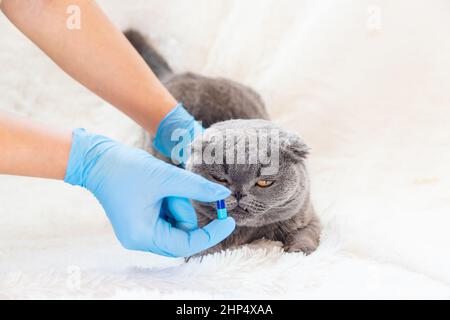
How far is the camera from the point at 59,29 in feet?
4.48

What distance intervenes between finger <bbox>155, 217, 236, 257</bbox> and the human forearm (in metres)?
0.24

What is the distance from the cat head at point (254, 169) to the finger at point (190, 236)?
6cm

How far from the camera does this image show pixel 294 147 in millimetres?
1137

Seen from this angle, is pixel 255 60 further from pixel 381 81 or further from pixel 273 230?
pixel 273 230

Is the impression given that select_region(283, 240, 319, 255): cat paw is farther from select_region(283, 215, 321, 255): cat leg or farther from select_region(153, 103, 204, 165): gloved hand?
select_region(153, 103, 204, 165): gloved hand

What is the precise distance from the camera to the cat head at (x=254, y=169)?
3.51ft

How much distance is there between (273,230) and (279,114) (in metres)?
0.69

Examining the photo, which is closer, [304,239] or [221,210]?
[221,210]

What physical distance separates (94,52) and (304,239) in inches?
28.1

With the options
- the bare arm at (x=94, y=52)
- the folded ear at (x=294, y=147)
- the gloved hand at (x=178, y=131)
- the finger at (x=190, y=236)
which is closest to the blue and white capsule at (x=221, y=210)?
the finger at (x=190, y=236)

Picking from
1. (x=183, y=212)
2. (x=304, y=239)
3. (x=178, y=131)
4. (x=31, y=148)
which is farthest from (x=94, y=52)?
(x=304, y=239)

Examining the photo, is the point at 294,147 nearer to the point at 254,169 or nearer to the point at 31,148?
the point at 254,169

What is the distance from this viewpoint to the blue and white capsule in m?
1.07

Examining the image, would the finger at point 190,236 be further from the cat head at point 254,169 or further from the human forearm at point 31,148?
the human forearm at point 31,148
